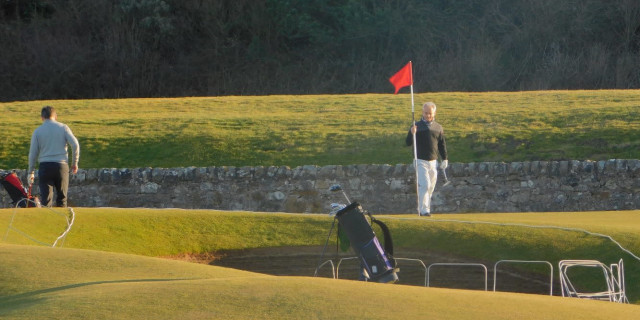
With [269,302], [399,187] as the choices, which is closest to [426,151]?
[399,187]

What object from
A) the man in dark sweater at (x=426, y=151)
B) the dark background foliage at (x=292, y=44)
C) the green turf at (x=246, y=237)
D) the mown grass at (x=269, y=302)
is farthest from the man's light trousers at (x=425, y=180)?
the dark background foliage at (x=292, y=44)

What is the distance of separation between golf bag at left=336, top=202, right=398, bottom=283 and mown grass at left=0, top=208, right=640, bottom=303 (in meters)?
3.17

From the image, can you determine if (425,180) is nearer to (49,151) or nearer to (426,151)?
(426,151)

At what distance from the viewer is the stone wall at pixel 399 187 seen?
2122cm

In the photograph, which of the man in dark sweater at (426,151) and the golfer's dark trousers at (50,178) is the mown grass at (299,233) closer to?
the golfer's dark trousers at (50,178)

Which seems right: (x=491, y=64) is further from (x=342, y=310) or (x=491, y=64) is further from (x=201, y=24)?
(x=342, y=310)

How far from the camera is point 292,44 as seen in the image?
5322cm

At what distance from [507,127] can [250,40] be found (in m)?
30.6

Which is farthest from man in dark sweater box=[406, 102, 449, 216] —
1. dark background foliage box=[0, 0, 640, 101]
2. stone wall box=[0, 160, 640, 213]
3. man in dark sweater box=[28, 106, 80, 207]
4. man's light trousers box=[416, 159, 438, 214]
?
dark background foliage box=[0, 0, 640, 101]

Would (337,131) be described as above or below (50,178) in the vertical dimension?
below

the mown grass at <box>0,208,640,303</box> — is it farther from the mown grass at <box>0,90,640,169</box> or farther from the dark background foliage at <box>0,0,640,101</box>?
the dark background foliage at <box>0,0,640,101</box>

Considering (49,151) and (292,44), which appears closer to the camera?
(49,151)

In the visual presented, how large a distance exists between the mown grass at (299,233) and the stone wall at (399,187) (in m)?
5.00

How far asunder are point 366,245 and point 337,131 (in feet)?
50.9
